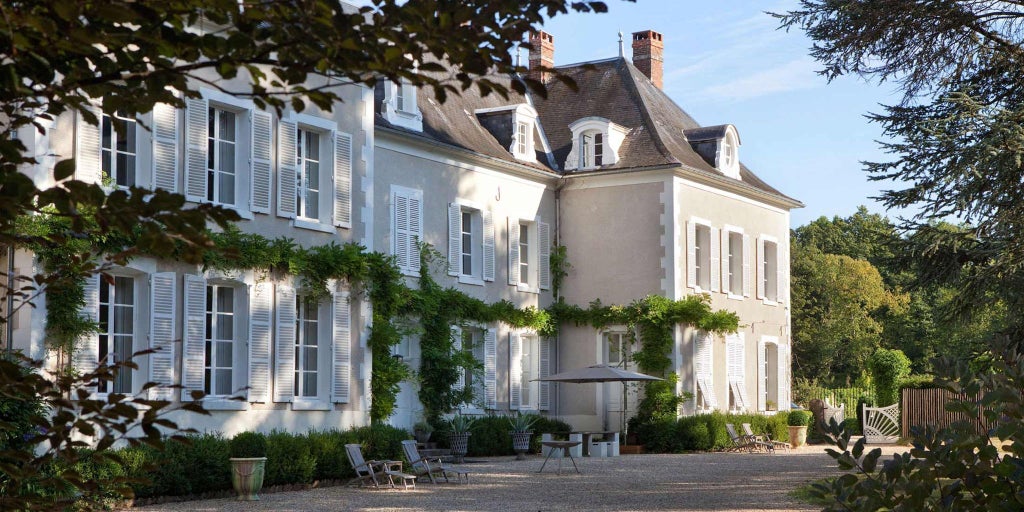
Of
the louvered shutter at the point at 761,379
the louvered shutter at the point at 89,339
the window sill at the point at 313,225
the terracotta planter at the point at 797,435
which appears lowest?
the terracotta planter at the point at 797,435

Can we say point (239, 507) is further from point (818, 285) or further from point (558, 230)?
point (818, 285)

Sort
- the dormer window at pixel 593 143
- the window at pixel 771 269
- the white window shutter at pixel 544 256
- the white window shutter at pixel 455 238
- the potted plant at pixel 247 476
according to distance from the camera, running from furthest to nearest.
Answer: the window at pixel 771 269
the dormer window at pixel 593 143
the white window shutter at pixel 544 256
the white window shutter at pixel 455 238
the potted plant at pixel 247 476

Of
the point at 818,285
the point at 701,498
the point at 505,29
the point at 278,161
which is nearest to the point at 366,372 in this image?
the point at 278,161

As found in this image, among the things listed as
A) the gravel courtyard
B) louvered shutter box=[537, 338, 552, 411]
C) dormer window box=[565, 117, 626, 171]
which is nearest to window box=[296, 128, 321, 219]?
the gravel courtyard

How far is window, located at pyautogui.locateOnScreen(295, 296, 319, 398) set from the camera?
16.4 meters

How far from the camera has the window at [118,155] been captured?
13898 millimetres

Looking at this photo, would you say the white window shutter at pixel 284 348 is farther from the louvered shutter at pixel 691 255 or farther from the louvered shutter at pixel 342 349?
the louvered shutter at pixel 691 255

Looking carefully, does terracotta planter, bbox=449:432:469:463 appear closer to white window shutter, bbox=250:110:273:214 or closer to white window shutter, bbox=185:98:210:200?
white window shutter, bbox=250:110:273:214

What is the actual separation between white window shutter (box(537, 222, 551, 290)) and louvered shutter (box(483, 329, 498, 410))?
2.23m

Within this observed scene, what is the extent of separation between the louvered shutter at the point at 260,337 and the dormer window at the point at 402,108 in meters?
Result: 7.19

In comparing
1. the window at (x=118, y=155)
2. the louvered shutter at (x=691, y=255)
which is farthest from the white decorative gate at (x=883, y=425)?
the window at (x=118, y=155)

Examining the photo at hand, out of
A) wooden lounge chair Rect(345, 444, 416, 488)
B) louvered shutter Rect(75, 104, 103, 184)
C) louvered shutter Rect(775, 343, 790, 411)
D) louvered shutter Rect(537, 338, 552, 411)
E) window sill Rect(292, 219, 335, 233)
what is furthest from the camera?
louvered shutter Rect(775, 343, 790, 411)

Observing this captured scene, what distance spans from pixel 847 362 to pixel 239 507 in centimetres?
→ 3816

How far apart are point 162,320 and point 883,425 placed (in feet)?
59.6
